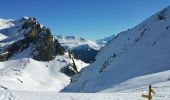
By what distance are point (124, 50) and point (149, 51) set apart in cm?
1722

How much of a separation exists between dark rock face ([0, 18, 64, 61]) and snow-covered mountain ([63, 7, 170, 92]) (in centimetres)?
6139

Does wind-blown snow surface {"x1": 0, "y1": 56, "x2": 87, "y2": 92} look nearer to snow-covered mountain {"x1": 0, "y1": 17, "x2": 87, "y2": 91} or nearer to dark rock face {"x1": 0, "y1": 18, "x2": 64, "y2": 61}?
snow-covered mountain {"x1": 0, "y1": 17, "x2": 87, "y2": 91}

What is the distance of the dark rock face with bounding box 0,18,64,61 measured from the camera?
17400 cm

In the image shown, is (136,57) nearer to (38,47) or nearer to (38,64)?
(38,64)

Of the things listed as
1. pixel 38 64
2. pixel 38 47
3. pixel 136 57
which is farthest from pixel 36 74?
pixel 136 57

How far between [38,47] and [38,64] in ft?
43.1

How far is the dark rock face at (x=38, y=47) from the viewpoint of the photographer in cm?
17400

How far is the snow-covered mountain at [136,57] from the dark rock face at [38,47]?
6139 cm

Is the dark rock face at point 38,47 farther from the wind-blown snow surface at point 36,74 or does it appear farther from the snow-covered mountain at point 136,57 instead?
the snow-covered mountain at point 136,57

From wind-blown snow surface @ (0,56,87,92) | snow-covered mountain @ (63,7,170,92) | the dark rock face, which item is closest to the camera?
snow-covered mountain @ (63,7,170,92)

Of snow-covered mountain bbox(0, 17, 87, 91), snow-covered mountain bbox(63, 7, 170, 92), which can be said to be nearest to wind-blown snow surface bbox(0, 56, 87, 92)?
snow-covered mountain bbox(0, 17, 87, 91)

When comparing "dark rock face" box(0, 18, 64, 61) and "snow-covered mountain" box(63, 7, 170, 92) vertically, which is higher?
"dark rock face" box(0, 18, 64, 61)

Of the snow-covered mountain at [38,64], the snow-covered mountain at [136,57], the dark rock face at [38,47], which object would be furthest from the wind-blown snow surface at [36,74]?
the snow-covered mountain at [136,57]

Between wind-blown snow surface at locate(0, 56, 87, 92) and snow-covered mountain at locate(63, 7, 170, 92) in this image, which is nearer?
snow-covered mountain at locate(63, 7, 170, 92)
